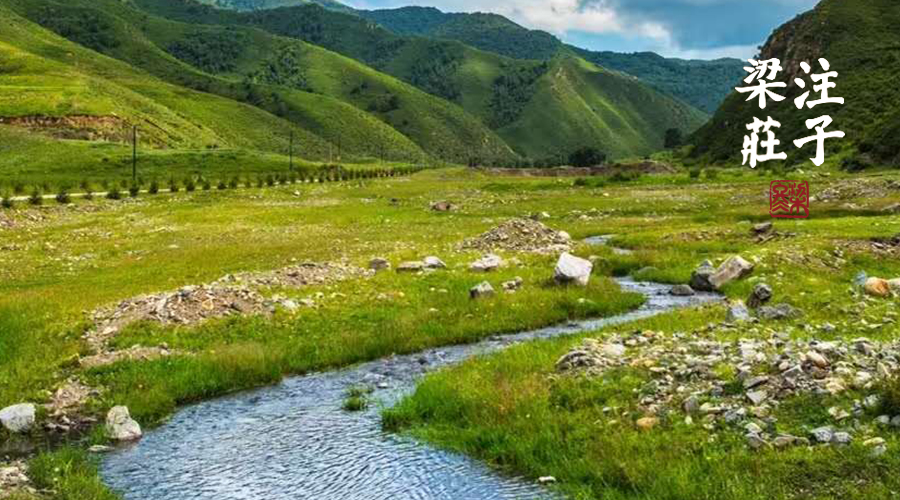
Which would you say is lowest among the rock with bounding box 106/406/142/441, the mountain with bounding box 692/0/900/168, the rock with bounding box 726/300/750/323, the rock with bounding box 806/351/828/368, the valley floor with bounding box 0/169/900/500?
the rock with bounding box 106/406/142/441

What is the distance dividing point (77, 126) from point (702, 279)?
187291 mm

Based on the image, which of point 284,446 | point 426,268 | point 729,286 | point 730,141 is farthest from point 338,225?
point 730,141

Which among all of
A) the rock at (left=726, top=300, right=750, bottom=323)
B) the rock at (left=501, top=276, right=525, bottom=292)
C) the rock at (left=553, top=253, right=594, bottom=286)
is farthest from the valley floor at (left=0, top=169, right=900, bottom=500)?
the rock at (left=726, top=300, right=750, bottom=323)

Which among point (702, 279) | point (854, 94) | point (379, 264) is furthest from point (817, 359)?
point (854, 94)

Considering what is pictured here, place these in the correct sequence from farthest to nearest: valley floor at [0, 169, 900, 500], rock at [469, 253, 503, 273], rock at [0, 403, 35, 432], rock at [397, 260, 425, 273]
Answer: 1. rock at [469, 253, 503, 273]
2. rock at [397, 260, 425, 273]
3. rock at [0, 403, 35, 432]
4. valley floor at [0, 169, 900, 500]

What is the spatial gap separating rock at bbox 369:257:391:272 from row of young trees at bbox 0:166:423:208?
56743 millimetres

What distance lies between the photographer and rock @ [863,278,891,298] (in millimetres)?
26203

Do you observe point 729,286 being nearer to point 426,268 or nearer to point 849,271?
point 849,271

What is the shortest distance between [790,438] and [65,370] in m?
20.2

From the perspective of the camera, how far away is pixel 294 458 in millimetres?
16250

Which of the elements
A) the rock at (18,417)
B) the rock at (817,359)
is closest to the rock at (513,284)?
the rock at (817,359)

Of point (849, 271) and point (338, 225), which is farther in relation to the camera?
point (338, 225)

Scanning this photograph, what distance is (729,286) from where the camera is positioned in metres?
34.1

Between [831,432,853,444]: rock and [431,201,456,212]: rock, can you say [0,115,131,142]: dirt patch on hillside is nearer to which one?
[431,201,456,212]: rock
